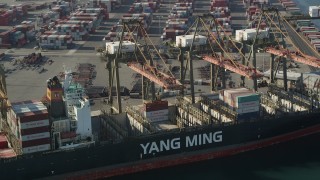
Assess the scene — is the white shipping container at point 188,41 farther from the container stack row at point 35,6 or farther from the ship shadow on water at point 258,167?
the container stack row at point 35,6

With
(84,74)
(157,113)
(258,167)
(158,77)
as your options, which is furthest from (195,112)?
(84,74)

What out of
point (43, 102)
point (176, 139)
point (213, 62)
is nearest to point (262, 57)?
point (213, 62)

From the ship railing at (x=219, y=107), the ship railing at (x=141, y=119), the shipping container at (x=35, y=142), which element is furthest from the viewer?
the ship railing at (x=219, y=107)

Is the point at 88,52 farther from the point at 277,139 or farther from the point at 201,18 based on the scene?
the point at 277,139

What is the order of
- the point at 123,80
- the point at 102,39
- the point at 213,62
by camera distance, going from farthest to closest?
the point at 102,39, the point at 123,80, the point at 213,62

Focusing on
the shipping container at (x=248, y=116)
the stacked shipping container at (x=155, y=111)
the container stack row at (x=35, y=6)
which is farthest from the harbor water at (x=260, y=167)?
the container stack row at (x=35, y=6)
